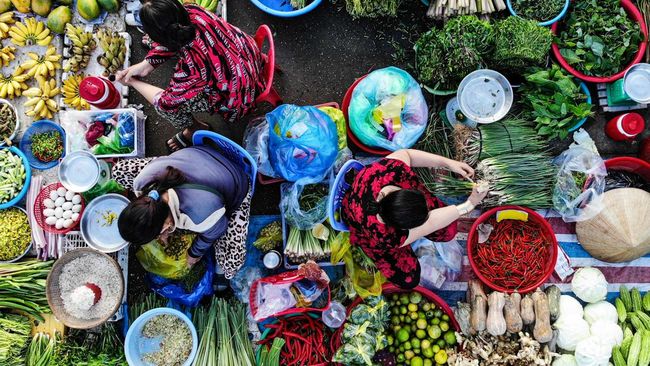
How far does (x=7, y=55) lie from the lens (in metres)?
3.47

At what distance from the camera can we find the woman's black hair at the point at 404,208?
89.3 inches

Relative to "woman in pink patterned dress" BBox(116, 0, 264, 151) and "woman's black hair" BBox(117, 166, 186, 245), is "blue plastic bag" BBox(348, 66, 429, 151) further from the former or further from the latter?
"woman's black hair" BBox(117, 166, 186, 245)

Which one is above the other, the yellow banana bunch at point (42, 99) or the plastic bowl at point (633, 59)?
the plastic bowl at point (633, 59)

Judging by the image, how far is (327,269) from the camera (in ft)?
11.3

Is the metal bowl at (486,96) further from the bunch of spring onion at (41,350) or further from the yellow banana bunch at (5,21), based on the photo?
the yellow banana bunch at (5,21)

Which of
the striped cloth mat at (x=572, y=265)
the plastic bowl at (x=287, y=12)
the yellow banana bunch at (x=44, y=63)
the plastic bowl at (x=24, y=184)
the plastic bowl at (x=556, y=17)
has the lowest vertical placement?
the striped cloth mat at (x=572, y=265)

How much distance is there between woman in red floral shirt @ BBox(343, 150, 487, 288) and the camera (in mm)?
2305

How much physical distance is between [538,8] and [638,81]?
0.84m

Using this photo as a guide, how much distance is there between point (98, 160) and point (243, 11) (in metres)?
1.53

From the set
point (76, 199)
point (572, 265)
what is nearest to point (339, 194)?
point (76, 199)

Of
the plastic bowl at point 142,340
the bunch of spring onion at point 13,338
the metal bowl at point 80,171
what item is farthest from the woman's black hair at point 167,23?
the bunch of spring onion at point 13,338

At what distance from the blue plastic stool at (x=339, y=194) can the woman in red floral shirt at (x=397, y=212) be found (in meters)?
0.07

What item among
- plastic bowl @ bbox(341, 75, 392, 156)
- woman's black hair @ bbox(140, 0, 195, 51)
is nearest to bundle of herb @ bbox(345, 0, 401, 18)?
plastic bowl @ bbox(341, 75, 392, 156)

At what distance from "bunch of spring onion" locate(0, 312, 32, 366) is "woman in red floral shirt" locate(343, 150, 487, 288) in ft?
7.33
